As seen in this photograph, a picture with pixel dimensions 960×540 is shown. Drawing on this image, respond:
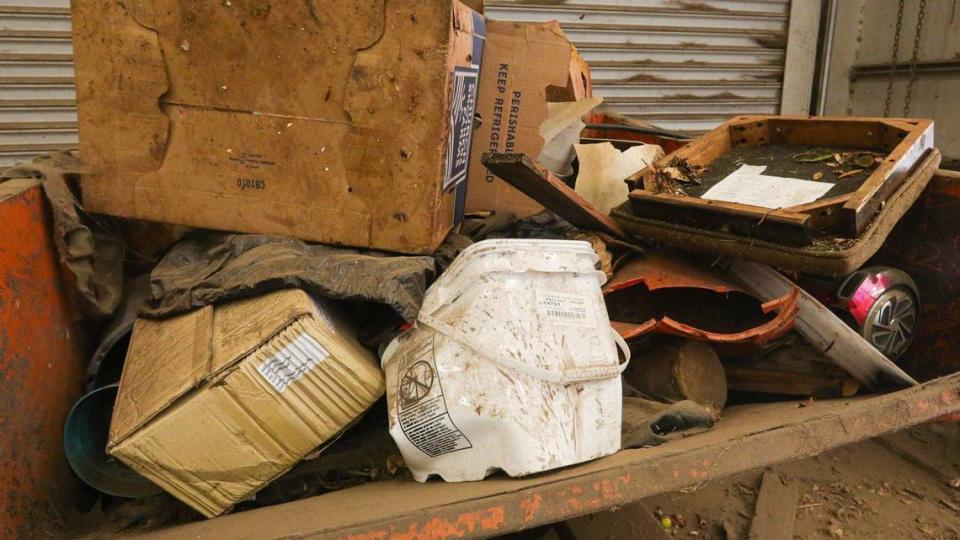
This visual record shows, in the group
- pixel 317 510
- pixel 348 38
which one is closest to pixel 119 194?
pixel 348 38

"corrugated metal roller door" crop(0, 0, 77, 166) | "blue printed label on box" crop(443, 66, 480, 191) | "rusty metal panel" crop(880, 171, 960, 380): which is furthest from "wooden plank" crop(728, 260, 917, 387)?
"corrugated metal roller door" crop(0, 0, 77, 166)

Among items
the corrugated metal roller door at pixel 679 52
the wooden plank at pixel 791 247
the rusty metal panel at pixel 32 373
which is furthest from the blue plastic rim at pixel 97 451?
the corrugated metal roller door at pixel 679 52

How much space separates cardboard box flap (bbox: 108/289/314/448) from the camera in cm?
132

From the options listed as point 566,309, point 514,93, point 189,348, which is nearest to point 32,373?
point 189,348

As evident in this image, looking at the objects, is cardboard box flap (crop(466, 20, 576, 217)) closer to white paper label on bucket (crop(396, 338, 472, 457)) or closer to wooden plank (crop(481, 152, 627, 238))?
wooden plank (crop(481, 152, 627, 238))

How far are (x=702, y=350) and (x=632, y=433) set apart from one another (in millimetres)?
379

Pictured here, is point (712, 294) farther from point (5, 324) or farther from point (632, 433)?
point (5, 324)

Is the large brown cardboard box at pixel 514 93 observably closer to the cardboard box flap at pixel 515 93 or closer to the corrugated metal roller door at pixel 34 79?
the cardboard box flap at pixel 515 93

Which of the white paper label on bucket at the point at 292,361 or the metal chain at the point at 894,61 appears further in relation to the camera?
the metal chain at the point at 894,61

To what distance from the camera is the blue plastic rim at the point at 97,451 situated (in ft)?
5.28

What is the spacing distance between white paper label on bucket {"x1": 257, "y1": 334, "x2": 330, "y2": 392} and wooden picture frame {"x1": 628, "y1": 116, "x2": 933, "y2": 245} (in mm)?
1002

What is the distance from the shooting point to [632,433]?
5.01 feet

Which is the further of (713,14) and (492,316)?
(713,14)

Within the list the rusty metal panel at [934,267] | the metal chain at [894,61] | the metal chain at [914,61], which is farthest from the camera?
the metal chain at [894,61]
